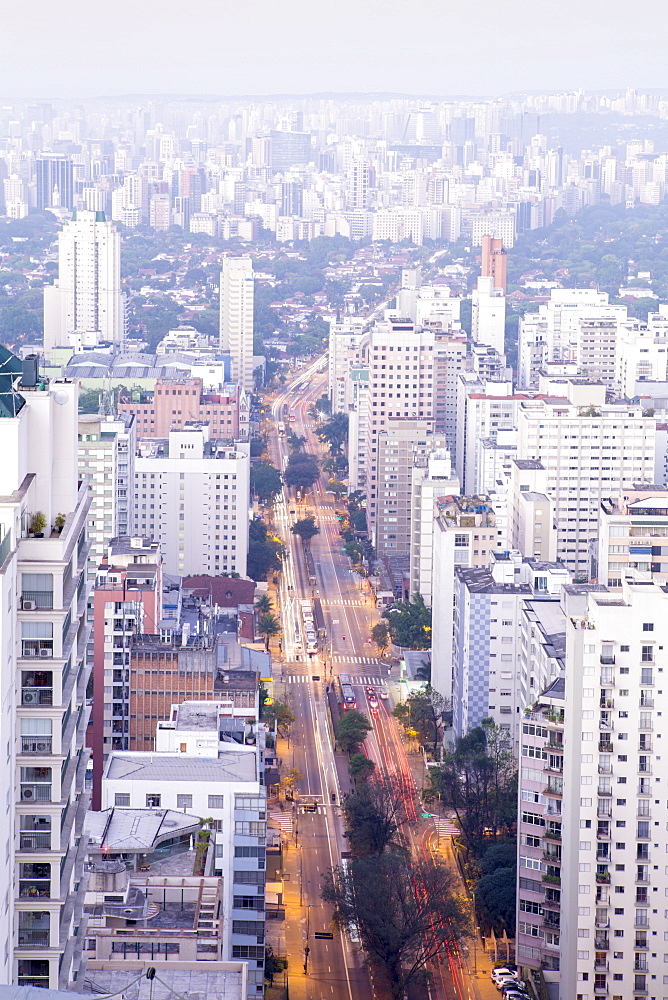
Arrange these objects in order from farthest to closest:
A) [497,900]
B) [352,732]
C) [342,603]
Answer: [342,603], [352,732], [497,900]

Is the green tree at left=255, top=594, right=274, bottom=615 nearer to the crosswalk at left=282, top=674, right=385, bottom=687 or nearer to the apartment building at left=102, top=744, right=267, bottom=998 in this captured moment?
the crosswalk at left=282, top=674, right=385, bottom=687

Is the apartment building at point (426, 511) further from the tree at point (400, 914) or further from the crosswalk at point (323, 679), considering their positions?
the tree at point (400, 914)

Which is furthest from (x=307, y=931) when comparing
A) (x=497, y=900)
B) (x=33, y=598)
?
(x=33, y=598)

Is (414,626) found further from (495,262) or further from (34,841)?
(495,262)

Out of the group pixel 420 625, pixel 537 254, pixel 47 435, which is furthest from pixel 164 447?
pixel 537 254

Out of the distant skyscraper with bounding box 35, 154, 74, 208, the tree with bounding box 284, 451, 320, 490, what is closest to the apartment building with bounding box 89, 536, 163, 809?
the tree with bounding box 284, 451, 320, 490

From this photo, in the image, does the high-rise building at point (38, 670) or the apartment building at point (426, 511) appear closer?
the high-rise building at point (38, 670)

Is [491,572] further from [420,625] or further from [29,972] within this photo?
[29,972]

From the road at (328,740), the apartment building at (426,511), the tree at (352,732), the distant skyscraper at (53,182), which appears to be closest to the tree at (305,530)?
the road at (328,740)
